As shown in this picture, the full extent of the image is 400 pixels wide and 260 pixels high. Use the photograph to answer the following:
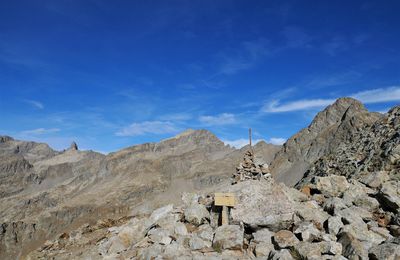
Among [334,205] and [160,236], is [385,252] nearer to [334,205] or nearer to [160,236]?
[334,205]

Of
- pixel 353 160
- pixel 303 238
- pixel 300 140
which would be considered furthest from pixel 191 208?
pixel 300 140

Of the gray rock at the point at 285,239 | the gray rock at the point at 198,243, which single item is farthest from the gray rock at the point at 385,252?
the gray rock at the point at 198,243

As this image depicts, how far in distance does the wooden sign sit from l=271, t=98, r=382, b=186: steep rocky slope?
345 feet

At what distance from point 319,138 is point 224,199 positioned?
452ft

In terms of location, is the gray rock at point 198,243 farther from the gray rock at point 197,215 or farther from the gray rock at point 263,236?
the gray rock at point 197,215

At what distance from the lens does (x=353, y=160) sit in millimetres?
60219

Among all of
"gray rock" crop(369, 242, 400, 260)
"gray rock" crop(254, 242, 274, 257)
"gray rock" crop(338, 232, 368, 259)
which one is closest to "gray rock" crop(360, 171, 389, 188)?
"gray rock" crop(338, 232, 368, 259)

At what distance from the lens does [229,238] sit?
44.2ft

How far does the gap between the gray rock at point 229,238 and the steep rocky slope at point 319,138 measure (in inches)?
4166

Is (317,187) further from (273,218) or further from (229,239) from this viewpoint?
(229,239)

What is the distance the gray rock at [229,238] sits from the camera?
43.7 ft

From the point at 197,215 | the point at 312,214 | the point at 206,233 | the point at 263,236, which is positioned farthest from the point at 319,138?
the point at 206,233

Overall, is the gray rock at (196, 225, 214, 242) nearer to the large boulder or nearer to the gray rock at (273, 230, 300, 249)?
the large boulder

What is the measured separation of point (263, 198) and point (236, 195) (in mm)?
1033
